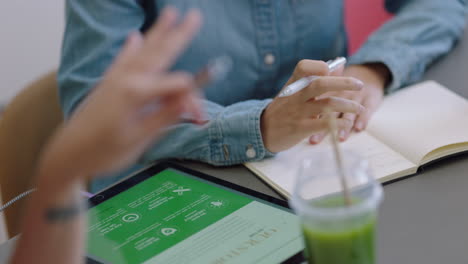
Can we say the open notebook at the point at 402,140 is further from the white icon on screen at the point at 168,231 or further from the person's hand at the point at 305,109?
the white icon on screen at the point at 168,231

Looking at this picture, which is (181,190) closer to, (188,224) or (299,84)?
(188,224)

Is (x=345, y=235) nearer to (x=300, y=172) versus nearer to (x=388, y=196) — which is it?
(x=300, y=172)

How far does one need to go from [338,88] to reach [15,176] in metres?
0.64

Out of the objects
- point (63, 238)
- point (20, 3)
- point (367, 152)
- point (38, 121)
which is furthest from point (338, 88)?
point (20, 3)

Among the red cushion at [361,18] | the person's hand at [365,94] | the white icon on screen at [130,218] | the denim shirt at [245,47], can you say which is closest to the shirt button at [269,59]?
the denim shirt at [245,47]

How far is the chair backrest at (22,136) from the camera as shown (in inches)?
40.4

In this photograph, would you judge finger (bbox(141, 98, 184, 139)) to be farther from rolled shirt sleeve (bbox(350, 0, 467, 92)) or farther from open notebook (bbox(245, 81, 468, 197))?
rolled shirt sleeve (bbox(350, 0, 467, 92))

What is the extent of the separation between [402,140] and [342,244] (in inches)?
14.1

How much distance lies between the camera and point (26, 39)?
1.79 metres

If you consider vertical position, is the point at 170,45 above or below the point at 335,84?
above

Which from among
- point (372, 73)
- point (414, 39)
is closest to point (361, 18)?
point (414, 39)

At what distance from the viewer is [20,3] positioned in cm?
174

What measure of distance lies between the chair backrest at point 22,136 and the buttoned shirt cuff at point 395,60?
1.97ft

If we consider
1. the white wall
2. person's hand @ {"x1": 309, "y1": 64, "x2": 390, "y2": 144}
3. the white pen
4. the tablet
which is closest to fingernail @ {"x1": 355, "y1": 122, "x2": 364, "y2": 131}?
person's hand @ {"x1": 309, "y1": 64, "x2": 390, "y2": 144}
